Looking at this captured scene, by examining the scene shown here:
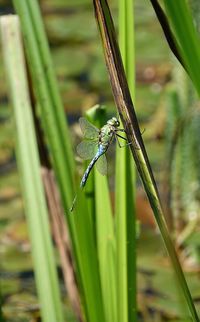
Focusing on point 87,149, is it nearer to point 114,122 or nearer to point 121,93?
point 114,122

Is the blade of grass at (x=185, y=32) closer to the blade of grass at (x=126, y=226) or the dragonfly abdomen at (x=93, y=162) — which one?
the blade of grass at (x=126, y=226)

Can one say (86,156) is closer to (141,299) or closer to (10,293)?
(141,299)

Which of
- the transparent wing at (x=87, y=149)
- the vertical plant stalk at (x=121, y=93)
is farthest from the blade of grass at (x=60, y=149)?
the vertical plant stalk at (x=121, y=93)

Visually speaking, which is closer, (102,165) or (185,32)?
(185,32)

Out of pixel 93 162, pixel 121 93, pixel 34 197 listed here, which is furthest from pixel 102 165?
pixel 121 93

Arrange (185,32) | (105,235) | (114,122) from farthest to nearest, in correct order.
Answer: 1. (105,235)
2. (114,122)
3. (185,32)

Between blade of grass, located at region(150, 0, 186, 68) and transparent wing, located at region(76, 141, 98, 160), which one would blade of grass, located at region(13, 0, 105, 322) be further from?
blade of grass, located at region(150, 0, 186, 68)

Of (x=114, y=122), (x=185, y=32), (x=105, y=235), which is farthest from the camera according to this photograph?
(x=105, y=235)

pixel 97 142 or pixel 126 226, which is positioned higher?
pixel 97 142
